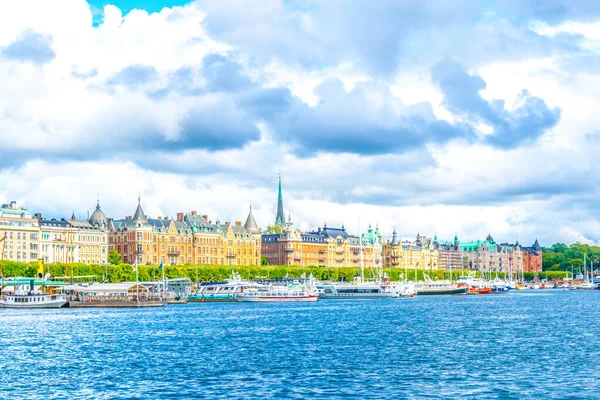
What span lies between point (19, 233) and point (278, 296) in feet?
185

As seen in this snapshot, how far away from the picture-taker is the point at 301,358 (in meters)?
51.1

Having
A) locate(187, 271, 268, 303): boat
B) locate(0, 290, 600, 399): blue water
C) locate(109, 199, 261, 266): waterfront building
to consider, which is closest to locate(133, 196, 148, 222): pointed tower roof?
locate(109, 199, 261, 266): waterfront building

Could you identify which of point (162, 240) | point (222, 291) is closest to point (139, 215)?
point (162, 240)

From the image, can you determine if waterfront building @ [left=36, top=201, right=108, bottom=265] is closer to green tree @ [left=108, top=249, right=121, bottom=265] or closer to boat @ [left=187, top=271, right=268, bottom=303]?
green tree @ [left=108, top=249, right=121, bottom=265]

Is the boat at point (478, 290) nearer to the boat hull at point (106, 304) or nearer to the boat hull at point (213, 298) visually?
the boat hull at point (213, 298)

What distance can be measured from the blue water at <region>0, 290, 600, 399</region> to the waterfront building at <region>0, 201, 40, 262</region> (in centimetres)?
8230

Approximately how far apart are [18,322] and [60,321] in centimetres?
354

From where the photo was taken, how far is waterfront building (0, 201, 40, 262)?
529 feet

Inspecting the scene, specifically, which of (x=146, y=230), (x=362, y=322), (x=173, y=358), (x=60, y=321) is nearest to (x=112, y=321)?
(x=60, y=321)

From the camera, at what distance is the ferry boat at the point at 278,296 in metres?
130

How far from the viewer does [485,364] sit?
157 ft

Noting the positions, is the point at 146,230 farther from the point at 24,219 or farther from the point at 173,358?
the point at 173,358

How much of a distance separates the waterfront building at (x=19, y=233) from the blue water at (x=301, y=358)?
270 ft

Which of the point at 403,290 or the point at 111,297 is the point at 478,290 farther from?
the point at 111,297
